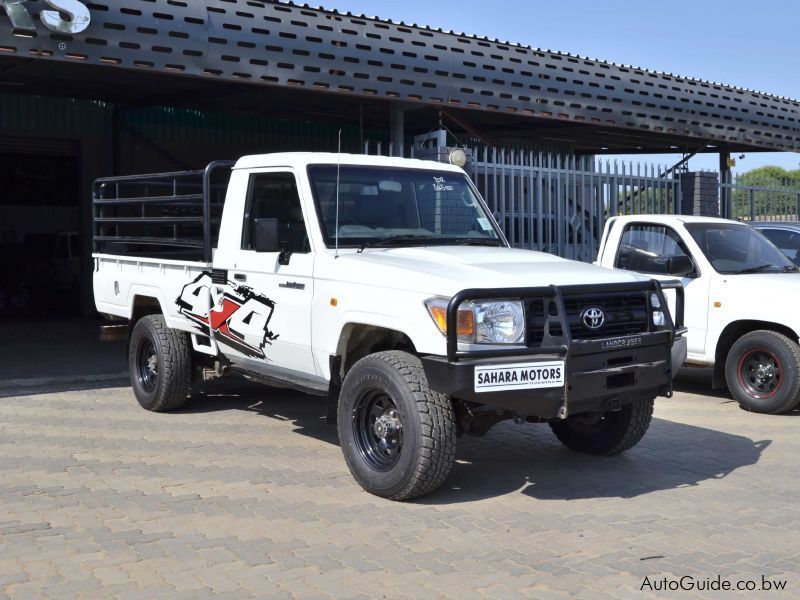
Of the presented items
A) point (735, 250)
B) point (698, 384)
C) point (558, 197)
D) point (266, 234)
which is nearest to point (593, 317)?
point (266, 234)

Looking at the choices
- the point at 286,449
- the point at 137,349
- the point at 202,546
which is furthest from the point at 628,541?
the point at 137,349

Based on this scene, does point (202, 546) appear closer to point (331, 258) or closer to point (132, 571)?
point (132, 571)

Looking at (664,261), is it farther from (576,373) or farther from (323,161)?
(576,373)

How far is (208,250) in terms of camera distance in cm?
757

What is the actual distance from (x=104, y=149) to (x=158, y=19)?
7926mm

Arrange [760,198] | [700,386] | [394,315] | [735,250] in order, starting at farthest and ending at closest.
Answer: [760,198] → [700,386] → [735,250] → [394,315]

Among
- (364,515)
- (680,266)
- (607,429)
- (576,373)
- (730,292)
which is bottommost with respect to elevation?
(364,515)

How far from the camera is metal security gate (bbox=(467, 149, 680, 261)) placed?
525 inches

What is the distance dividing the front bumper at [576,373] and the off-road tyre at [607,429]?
2.14 feet

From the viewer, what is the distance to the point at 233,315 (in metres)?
7.30

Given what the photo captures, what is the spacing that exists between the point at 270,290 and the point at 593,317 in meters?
2.39

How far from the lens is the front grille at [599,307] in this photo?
557 centimetres

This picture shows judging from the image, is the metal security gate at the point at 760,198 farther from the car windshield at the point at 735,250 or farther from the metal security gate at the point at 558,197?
the car windshield at the point at 735,250

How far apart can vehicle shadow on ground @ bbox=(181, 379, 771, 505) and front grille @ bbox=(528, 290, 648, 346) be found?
3.50 ft
